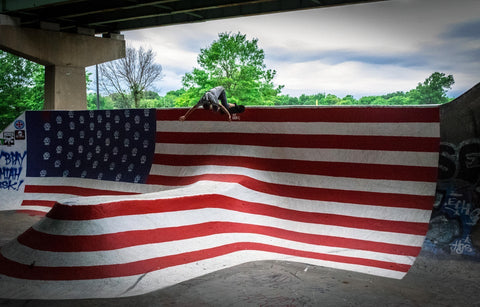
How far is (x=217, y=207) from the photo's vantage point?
25.0ft

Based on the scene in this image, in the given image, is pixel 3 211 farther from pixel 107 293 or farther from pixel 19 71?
pixel 19 71

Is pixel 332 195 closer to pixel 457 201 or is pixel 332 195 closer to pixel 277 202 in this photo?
pixel 277 202

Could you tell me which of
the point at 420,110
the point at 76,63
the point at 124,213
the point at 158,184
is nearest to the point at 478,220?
the point at 420,110

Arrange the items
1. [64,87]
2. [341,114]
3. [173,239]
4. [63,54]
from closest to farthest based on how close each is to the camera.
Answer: [173,239] < [341,114] < [63,54] < [64,87]

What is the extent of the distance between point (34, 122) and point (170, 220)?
717cm

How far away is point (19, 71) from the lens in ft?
152

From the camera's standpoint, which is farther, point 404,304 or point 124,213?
point 124,213

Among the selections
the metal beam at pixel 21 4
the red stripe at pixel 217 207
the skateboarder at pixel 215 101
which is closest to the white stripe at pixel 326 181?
the red stripe at pixel 217 207

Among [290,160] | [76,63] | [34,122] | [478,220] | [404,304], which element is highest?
[76,63]

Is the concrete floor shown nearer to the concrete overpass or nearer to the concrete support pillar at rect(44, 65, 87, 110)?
the concrete overpass

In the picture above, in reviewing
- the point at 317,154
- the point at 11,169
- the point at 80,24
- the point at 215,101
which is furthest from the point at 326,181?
the point at 80,24

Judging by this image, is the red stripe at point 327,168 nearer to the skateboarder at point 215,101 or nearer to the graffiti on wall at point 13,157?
the skateboarder at point 215,101

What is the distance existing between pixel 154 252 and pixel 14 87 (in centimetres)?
4559

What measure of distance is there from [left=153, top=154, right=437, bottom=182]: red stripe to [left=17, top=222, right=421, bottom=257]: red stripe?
3.95ft
